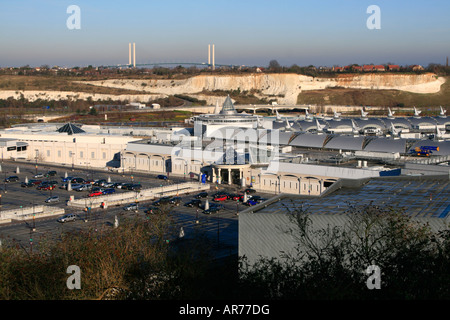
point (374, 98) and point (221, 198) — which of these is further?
point (374, 98)

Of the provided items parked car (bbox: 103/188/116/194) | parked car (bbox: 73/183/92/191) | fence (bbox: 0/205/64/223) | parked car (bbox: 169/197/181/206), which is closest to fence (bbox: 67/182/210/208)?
fence (bbox: 0/205/64/223)

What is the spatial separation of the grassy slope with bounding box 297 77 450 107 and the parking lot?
207ft

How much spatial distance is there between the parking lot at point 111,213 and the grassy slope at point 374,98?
207 feet

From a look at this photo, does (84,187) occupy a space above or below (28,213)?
above

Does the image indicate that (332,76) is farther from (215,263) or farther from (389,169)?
(215,263)

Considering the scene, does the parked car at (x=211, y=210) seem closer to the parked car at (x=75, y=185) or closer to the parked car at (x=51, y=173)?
the parked car at (x=75, y=185)

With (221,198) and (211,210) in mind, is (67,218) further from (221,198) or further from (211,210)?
(221,198)

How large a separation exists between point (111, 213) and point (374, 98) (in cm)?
7435

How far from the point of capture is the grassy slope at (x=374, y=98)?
9294 centimetres

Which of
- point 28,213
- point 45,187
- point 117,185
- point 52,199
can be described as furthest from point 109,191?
point 28,213

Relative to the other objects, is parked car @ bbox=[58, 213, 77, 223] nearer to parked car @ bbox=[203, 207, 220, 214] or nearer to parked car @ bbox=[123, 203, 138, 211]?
parked car @ bbox=[123, 203, 138, 211]

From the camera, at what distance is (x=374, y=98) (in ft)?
308

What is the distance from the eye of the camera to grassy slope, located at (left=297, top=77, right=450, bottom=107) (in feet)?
305
